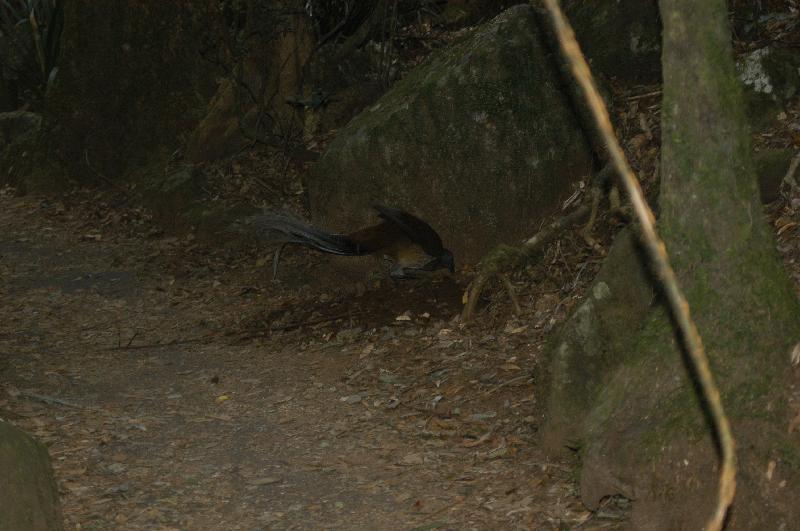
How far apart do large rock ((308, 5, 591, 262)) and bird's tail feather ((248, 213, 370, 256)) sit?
40 centimetres

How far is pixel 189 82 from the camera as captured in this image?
10266 mm

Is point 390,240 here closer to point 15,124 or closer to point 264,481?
point 264,481

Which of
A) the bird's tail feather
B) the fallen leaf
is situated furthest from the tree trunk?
the bird's tail feather

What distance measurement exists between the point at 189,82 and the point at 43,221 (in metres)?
2.19

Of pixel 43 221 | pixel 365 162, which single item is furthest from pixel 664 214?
pixel 43 221

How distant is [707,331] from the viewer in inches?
123

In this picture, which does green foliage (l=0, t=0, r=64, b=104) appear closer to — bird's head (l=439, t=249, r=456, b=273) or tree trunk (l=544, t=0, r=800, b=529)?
bird's head (l=439, t=249, r=456, b=273)

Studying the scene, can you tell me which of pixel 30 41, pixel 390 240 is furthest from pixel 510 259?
pixel 30 41

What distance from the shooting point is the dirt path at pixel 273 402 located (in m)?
3.89

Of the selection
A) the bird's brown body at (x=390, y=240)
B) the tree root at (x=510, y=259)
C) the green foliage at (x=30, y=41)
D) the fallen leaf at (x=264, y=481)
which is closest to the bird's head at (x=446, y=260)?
the bird's brown body at (x=390, y=240)

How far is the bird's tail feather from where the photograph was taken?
649 centimetres

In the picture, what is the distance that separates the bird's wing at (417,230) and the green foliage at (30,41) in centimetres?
837

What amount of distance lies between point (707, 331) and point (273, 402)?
2.72m

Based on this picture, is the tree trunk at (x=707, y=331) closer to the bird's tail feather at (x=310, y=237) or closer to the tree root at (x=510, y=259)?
the tree root at (x=510, y=259)
